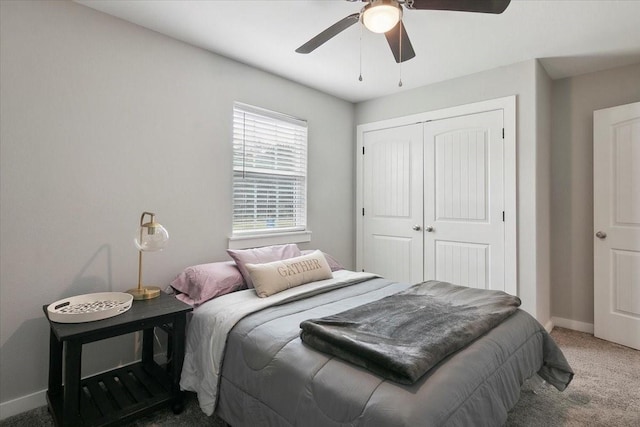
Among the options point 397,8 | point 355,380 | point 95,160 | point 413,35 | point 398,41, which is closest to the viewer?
point 355,380

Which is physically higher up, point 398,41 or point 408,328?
point 398,41

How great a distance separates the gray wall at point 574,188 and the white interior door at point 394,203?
135 cm

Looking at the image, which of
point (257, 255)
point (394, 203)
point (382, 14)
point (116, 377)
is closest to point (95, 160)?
point (257, 255)

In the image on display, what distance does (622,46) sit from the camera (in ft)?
8.79

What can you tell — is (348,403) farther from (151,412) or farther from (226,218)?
(226,218)

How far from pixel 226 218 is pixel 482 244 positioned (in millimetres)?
2399

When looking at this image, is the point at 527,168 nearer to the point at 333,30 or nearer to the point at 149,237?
the point at 333,30

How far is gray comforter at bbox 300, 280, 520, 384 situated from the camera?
1285mm

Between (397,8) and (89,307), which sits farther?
(89,307)

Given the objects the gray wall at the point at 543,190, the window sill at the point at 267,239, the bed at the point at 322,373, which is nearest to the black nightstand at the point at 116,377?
the bed at the point at 322,373

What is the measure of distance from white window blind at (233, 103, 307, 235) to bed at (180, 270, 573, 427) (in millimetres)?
972

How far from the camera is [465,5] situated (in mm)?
1606

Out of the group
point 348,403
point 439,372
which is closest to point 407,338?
point 439,372

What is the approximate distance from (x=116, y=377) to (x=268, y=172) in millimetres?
1955
